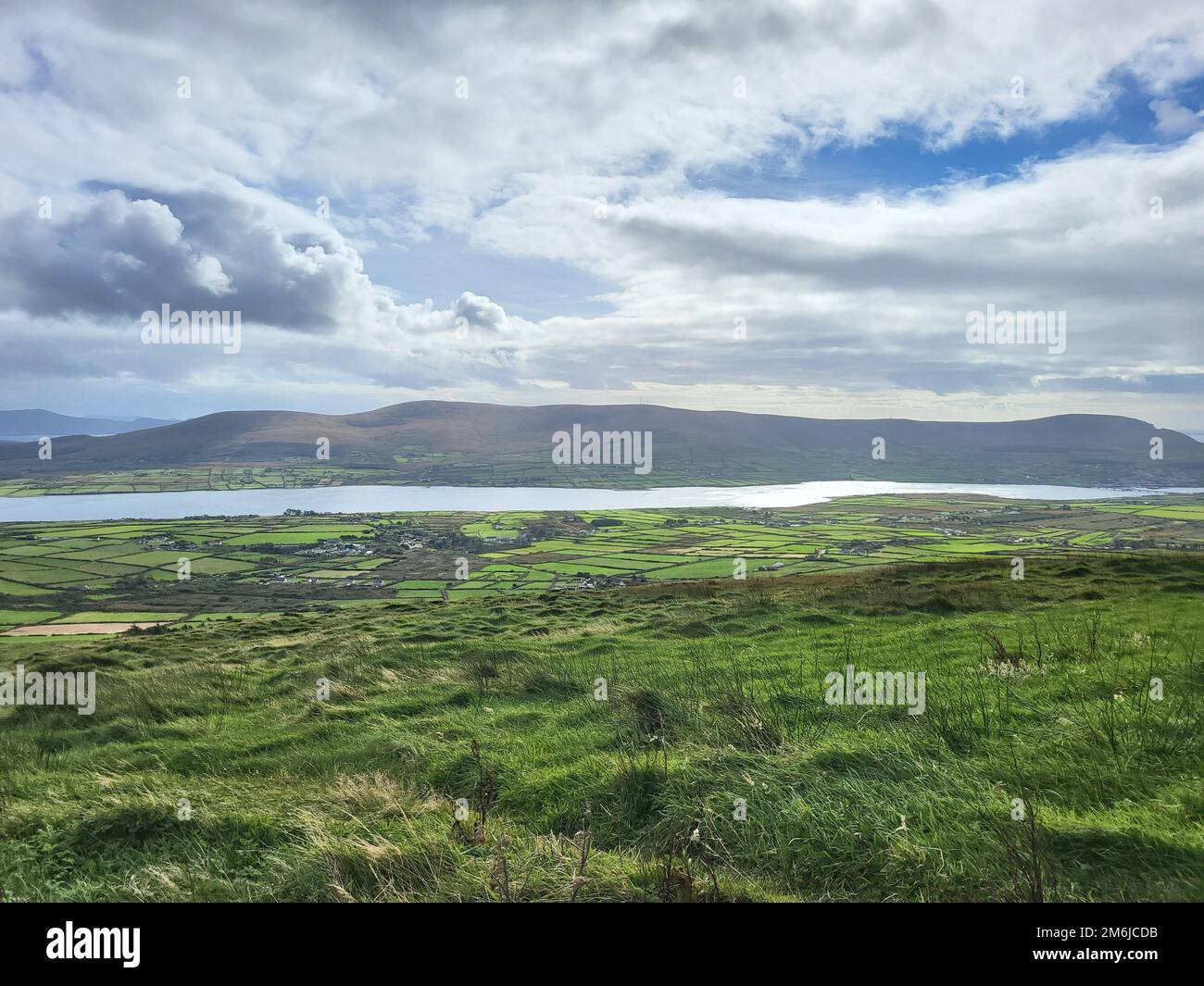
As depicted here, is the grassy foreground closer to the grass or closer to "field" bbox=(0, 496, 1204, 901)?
"field" bbox=(0, 496, 1204, 901)

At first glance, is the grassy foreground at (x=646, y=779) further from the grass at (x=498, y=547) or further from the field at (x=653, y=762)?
the grass at (x=498, y=547)

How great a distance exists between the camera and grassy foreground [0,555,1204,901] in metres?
4.04

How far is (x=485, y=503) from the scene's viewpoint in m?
169

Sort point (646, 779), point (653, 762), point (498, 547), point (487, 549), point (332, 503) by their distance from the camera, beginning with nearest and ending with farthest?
point (646, 779) < point (653, 762) < point (487, 549) < point (498, 547) < point (332, 503)

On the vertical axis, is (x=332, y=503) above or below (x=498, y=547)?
above

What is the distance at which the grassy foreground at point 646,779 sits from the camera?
4043 mm

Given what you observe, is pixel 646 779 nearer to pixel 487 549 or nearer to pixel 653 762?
pixel 653 762

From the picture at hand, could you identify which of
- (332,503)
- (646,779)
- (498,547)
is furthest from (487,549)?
(332,503)

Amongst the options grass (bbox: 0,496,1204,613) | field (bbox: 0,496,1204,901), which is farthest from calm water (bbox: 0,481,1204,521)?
field (bbox: 0,496,1204,901)

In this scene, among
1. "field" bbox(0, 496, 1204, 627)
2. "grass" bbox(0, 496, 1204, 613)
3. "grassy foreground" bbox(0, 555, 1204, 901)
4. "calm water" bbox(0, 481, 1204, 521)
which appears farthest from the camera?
"calm water" bbox(0, 481, 1204, 521)

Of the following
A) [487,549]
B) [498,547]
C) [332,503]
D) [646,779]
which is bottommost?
[487,549]

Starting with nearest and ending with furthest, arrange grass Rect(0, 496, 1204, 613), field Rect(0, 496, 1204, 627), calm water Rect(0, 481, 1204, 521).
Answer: field Rect(0, 496, 1204, 627), grass Rect(0, 496, 1204, 613), calm water Rect(0, 481, 1204, 521)

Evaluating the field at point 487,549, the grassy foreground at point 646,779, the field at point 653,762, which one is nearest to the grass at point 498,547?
the field at point 487,549

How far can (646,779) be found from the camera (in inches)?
224
